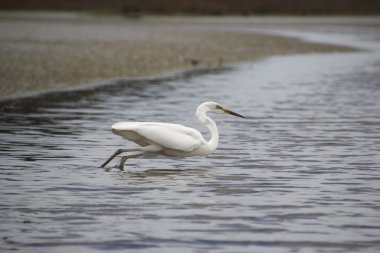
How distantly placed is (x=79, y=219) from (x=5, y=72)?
17.7 meters

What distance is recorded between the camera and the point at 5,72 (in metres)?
26.2

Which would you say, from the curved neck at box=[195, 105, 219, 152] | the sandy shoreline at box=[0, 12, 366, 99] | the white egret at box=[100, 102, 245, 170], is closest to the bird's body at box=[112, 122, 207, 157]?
the white egret at box=[100, 102, 245, 170]

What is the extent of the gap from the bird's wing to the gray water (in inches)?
12.2

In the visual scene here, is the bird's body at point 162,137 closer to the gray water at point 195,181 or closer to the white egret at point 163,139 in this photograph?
the white egret at point 163,139

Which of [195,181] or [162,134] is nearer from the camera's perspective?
[195,181]

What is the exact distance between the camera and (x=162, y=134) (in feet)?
38.5

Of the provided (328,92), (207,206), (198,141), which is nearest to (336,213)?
(207,206)

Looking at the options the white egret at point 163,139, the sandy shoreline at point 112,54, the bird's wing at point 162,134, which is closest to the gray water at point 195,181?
the white egret at point 163,139

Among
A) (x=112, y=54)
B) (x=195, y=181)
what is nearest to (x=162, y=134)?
(x=195, y=181)

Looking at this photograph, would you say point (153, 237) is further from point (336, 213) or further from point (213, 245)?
point (336, 213)

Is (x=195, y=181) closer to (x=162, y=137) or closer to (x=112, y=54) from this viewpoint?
(x=162, y=137)

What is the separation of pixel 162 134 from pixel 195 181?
0.88 meters

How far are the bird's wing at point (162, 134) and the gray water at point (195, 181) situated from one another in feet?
1.01

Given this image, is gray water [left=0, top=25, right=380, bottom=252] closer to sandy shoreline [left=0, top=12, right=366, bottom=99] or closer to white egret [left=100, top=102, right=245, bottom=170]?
white egret [left=100, top=102, right=245, bottom=170]
